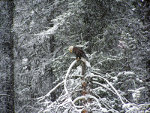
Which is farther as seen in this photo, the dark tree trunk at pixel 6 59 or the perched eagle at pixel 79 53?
the dark tree trunk at pixel 6 59

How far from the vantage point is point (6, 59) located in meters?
5.29

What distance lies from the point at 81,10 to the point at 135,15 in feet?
6.09

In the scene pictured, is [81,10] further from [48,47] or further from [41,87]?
[41,87]

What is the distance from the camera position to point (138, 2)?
5672mm

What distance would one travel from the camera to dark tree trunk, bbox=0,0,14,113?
5086 mm

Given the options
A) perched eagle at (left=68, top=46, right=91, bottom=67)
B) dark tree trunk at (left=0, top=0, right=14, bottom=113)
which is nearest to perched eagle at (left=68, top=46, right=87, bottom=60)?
perched eagle at (left=68, top=46, right=91, bottom=67)

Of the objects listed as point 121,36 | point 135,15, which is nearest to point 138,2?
point 135,15

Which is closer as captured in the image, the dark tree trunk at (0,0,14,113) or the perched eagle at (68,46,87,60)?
the perched eagle at (68,46,87,60)

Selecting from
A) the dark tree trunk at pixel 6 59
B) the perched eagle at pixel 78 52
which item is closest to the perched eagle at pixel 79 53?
the perched eagle at pixel 78 52

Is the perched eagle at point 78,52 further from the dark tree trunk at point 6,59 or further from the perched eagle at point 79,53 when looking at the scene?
the dark tree trunk at point 6,59

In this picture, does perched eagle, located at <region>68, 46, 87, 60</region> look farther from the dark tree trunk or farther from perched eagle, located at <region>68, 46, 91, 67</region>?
the dark tree trunk

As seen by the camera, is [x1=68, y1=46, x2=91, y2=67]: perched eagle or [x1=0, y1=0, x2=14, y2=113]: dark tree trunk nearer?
[x1=68, y1=46, x2=91, y2=67]: perched eagle

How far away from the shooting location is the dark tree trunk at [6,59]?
16.7ft

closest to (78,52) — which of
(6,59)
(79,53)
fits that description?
(79,53)
